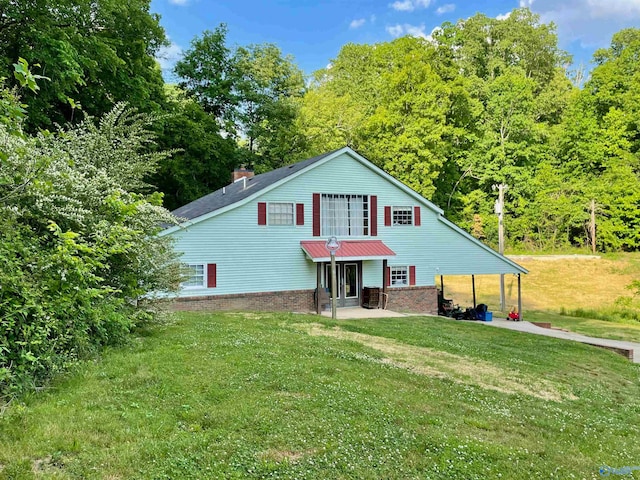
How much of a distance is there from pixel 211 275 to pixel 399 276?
27.4ft

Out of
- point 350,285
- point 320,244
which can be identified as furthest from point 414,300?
point 320,244

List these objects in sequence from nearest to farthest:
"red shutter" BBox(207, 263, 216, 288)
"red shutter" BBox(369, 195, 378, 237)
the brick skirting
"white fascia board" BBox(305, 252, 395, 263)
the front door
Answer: the brick skirting, "red shutter" BBox(207, 263, 216, 288), "white fascia board" BBox(305, 252, 395, 263), the front door, "red shutter" BBox(369, 195, 378, 237)

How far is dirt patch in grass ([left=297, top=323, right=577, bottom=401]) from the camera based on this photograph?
23.4 ft

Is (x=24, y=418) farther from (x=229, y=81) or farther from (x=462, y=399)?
(x=229, y=81)

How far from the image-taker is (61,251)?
491 centimetres

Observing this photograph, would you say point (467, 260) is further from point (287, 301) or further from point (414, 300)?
point (287, 301)

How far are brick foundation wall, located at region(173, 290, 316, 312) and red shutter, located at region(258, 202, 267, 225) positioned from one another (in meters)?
2.77

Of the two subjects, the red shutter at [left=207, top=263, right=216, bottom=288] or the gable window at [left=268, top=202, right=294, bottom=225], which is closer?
the red shutter at [left=207, top=263, right=216, bottom=288]

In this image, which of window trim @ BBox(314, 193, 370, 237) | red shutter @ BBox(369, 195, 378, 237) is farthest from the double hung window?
window trim @ BBox(314, 193, 370, 237)

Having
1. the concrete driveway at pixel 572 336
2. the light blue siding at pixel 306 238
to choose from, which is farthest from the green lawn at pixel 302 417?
the light blue siding at pixel 306 238

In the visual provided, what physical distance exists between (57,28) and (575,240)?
3886cm

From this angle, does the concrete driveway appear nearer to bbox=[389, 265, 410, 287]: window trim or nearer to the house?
the house

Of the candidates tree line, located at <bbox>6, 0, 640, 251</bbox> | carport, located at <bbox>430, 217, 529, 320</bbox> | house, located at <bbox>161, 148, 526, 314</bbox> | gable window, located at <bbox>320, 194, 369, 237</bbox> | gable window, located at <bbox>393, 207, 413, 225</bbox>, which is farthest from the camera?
tree line, located at <bbox>6, 0, 640, 251</bbox>

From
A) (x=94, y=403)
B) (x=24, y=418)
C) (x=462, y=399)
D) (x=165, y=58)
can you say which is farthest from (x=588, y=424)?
(x=165, y=58)
